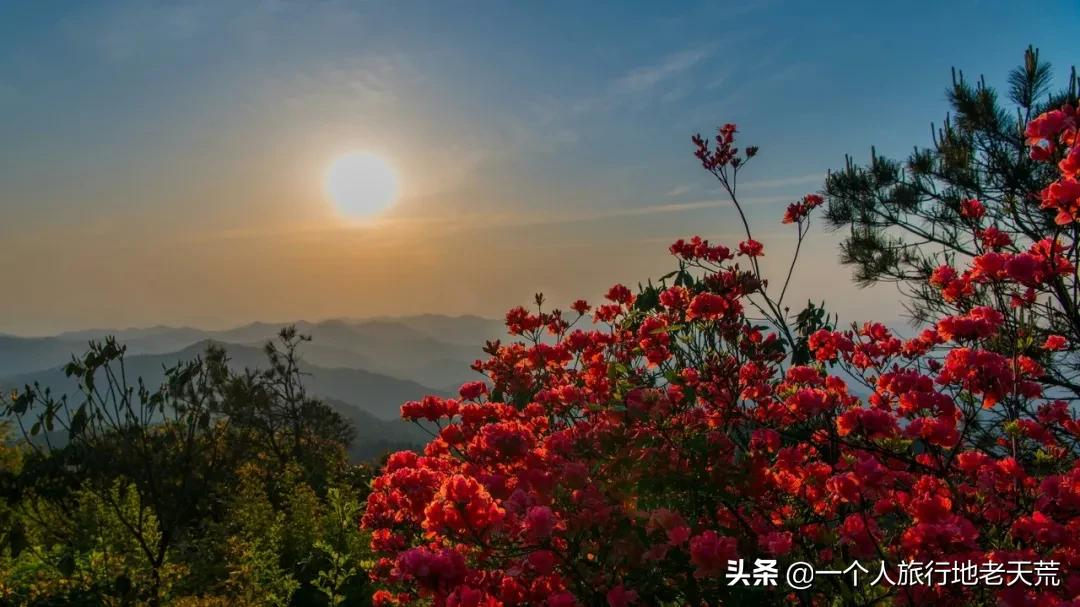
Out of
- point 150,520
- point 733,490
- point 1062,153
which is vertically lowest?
point 150,520

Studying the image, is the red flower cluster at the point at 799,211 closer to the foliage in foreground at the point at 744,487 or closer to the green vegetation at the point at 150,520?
the foliage in foreground at the point at 744,487

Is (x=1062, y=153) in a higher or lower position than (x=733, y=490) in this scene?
higher

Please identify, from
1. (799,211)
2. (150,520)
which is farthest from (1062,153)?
(150,520)

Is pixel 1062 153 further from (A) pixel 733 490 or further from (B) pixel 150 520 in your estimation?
(B) pixel 150 520

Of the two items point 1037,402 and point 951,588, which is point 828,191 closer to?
point 1037,402

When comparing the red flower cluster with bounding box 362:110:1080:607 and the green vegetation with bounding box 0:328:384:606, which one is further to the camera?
the green vegetation with bounding box 0:328:384:606

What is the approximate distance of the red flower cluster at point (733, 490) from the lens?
2098 millimetres

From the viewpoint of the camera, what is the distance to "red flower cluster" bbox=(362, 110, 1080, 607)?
210 centimetres

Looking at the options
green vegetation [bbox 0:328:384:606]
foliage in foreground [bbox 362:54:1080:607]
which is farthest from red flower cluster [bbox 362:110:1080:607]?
green vegetation [bbox 0:328:384:606]

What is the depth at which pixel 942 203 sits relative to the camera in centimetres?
710

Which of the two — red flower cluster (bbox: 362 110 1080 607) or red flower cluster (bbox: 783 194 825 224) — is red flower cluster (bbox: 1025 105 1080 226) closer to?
red flower cluster (bbox: 362 110 1080 607)

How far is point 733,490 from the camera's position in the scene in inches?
105

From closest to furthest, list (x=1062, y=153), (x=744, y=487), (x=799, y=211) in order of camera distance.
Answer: (x=744, y=487)
(x=1062, y=153)
(x=799, y=211)

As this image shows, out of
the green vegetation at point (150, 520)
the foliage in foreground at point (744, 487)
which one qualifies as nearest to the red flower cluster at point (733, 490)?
the foliage in foreground at point (744, 487)
